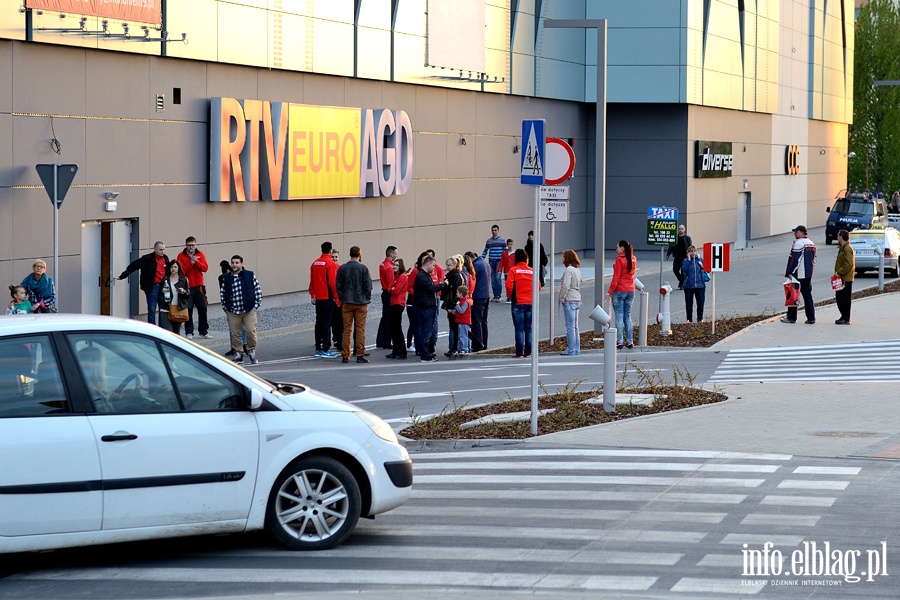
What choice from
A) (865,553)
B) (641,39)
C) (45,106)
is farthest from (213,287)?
(641,39)

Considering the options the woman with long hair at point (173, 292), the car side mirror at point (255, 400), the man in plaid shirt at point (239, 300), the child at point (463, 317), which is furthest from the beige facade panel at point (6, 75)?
the car side mirror at point (255, 400)

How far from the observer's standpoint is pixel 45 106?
73.3 ft

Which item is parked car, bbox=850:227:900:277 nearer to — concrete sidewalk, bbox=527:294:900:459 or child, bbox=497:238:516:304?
child, bbox=497:238:516:304

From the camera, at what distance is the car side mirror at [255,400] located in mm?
7730

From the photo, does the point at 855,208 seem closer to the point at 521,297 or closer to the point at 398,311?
the point at 521,297

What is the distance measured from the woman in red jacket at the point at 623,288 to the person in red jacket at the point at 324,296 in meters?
4.69

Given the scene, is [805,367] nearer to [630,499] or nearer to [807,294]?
[807,294]

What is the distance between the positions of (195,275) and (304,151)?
6544mm

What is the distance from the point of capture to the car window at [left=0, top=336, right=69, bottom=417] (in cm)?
727

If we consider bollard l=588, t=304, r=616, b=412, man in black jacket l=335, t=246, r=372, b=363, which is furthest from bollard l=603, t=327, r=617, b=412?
man in black jacket l=335, t=246, r=372, b=363

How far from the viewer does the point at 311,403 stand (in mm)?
8055

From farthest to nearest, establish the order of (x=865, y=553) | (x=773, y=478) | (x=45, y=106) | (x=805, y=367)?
(x=45, y=106) < (x=805, y=367) < (x=773, y=478) < (x=865, y=553)

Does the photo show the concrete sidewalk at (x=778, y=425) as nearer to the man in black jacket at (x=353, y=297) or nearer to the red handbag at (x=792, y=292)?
the man in black jacket at (x=353, y=297)

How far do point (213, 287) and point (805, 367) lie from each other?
12871 millimetres
